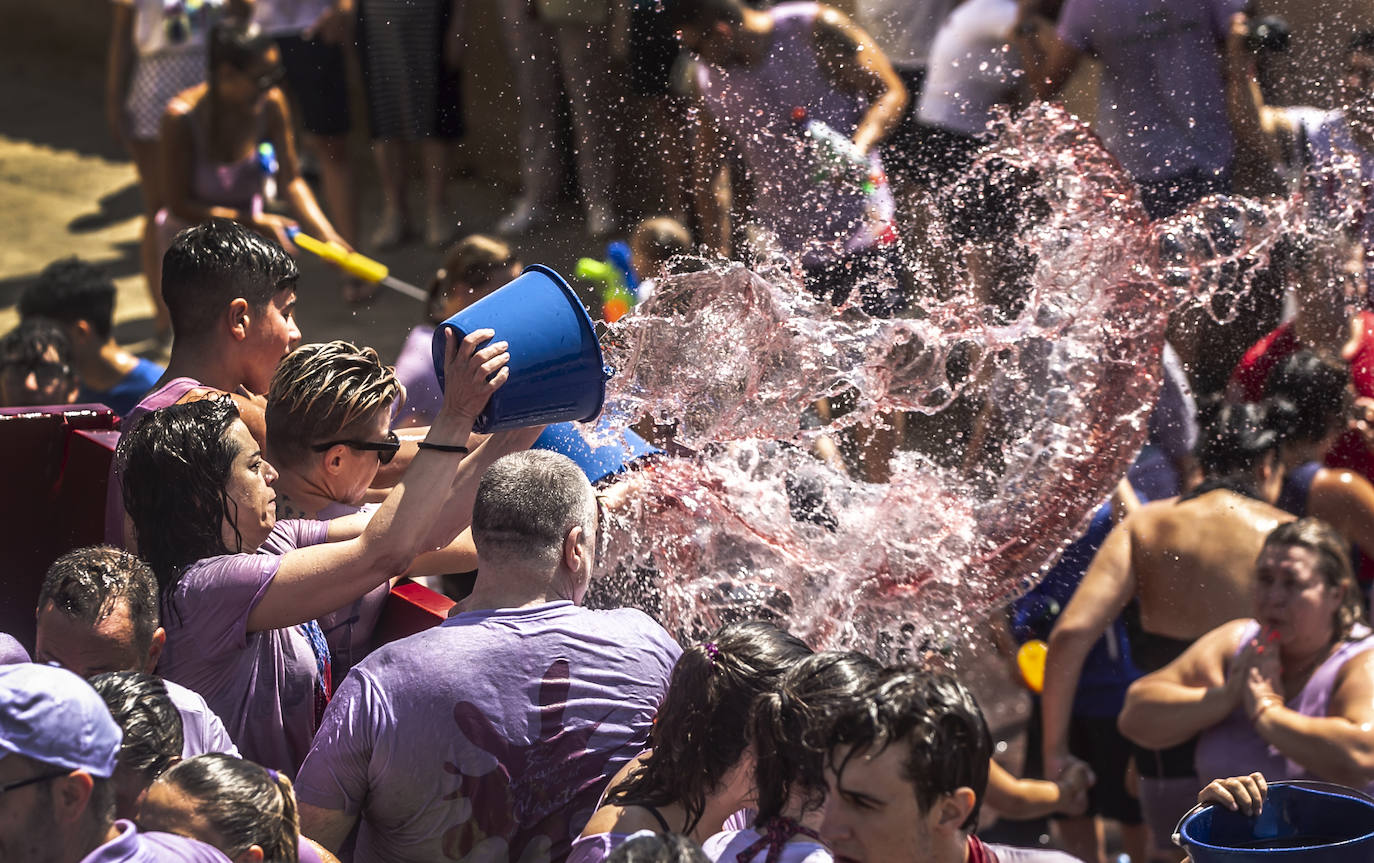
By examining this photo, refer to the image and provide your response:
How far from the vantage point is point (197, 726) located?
6.81 ft

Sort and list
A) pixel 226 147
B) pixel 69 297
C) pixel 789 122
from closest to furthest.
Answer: pixel 789 122, pixel 69 297, pixel 226 147

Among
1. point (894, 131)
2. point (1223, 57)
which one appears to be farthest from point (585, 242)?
point (1223, 57)

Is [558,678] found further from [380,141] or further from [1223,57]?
[380,141]

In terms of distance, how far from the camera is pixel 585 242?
16.3ft

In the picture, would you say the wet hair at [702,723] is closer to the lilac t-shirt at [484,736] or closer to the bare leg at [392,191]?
the lilac t-shirt at [484,736]

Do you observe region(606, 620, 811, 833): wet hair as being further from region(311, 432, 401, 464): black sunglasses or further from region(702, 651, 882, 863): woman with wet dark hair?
region(311, 432, 401, 464): black sunglasses

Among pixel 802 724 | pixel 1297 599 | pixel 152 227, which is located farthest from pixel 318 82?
pixel 802 724

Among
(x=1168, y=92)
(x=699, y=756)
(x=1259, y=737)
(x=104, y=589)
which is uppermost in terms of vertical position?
(x=1168, y=92)

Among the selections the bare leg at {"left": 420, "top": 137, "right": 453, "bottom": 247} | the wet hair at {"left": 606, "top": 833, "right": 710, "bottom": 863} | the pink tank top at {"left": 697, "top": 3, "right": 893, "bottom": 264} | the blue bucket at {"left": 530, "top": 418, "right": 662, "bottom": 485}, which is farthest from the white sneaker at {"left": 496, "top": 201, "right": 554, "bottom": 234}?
the wet hair at {"left": 606, "top": 833, "right": 710, "bottom": 863}

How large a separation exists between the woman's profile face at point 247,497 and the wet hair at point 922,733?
1041mm

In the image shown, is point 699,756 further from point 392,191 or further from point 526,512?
point 392,191

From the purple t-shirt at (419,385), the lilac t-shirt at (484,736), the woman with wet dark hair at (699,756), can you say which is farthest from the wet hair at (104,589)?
the purple t-shirt at (419,385)

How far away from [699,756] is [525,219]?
15.0 ft

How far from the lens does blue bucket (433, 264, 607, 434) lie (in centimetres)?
239
